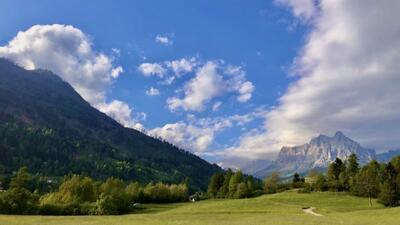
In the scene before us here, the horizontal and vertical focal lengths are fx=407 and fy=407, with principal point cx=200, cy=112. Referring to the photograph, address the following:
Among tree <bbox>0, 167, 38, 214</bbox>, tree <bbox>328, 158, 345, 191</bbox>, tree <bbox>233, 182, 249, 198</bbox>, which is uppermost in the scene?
tree <bbox>328, 158, 345, 191</bbox>

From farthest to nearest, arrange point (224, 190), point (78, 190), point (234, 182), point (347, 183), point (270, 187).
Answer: point (224, 190) → point (270, 187) → point (234, 182) → point (347, 183) → point (78, 190)

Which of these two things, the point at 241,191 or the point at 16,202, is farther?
the point at 241,191

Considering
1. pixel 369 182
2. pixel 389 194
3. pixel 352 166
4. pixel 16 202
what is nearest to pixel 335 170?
pixel 352 166

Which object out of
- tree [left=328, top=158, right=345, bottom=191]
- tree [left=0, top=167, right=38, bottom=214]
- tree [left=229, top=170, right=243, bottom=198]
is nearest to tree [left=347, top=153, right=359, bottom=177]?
tree [left=328, top=158, right=345, bottom=191]

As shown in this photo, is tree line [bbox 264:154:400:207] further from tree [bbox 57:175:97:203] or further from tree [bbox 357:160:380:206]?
tree [bbox 57:175:97:203]

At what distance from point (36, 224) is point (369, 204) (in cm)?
10150

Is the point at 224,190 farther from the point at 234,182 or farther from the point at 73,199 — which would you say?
the point at 73,199

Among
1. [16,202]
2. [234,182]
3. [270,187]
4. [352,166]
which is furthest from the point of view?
[270,187]

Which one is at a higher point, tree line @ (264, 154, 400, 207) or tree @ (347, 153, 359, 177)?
tree @ (347, 153, 359, 177)

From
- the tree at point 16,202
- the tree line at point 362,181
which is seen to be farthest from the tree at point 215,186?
the tree at point 16,202

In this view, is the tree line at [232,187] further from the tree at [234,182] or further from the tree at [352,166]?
the tree at [352,166]

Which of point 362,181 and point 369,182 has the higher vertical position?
point 362,181

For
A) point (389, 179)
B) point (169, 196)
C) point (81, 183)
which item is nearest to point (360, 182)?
point (389, 179)

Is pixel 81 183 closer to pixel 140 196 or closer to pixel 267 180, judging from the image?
pixel 140 196
